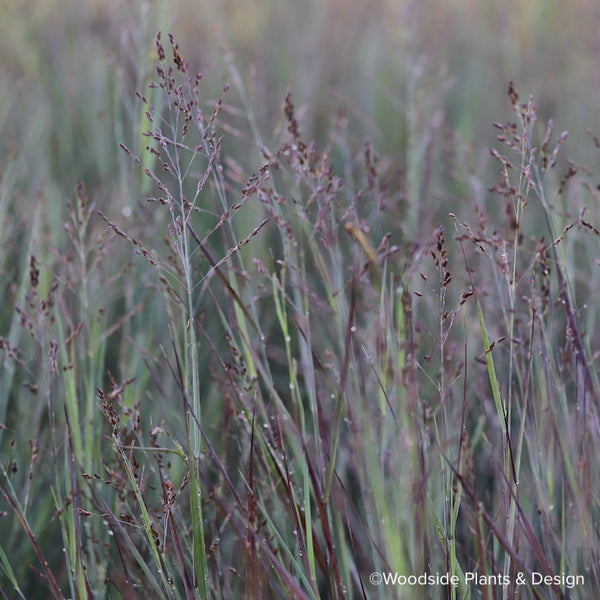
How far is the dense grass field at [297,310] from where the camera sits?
36.0 inches

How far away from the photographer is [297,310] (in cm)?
106

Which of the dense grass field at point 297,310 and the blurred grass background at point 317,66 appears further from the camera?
the blurred grass background at point 317,66

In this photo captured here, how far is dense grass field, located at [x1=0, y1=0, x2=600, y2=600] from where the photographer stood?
914 millimetres

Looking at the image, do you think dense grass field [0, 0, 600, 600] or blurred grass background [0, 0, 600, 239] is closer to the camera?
dense grass field [0, 0, 600, 600]

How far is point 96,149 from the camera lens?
2.28 metres

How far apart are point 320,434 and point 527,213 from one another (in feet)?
4.94

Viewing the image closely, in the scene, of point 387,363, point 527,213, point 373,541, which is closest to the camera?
point 387,363

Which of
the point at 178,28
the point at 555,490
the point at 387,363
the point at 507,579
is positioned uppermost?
the point at 178,28

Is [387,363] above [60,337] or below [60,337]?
below

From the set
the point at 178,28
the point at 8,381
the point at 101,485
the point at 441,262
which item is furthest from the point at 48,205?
the point at 441,262

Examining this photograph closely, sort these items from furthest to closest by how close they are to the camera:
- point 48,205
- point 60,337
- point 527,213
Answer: point 527,213, point 48,205, point 60,337

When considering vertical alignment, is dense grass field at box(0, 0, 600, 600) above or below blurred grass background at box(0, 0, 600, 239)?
below

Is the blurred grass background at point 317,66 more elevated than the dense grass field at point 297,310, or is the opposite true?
the blurred grass background at point 317,66

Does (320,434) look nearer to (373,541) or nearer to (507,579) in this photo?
(373,541)
